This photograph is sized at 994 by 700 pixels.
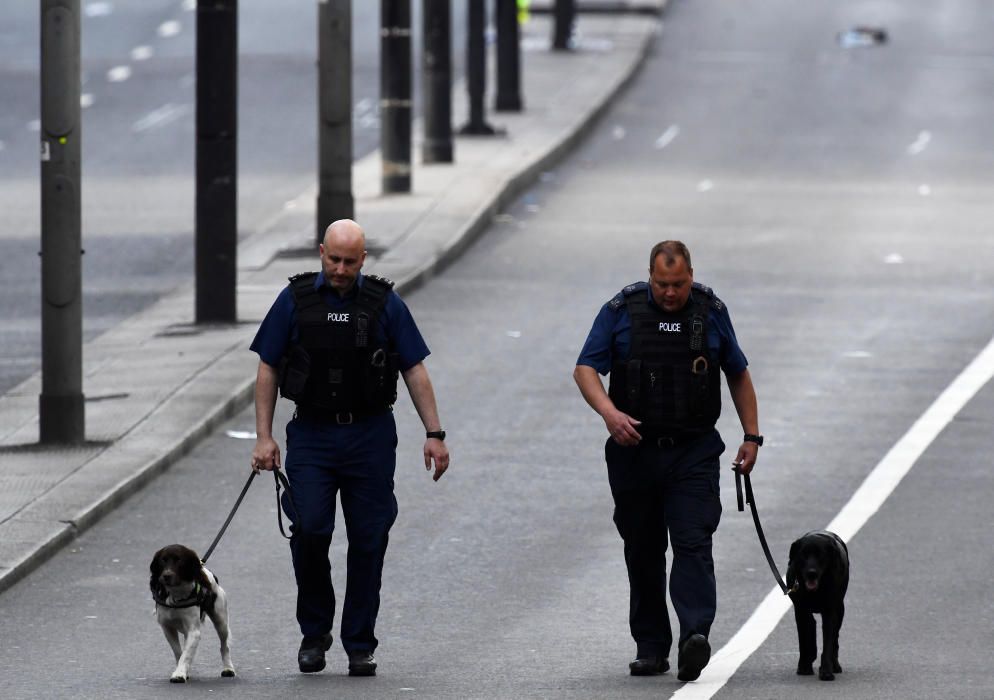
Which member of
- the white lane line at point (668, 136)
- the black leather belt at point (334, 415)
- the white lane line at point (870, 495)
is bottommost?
the white lane line at point (870, 495)

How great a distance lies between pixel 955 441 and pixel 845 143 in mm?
21060

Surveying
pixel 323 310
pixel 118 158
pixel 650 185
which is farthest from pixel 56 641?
pixel 118 158

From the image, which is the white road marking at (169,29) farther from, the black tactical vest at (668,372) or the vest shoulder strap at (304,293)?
the black tactical vest at (668,372)

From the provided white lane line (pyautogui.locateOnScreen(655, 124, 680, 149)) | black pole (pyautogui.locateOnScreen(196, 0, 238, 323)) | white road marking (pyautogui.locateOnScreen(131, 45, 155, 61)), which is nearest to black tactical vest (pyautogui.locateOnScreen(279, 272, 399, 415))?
black pole (pyautogui.locateOnScreen(196, 0, 238, 323))

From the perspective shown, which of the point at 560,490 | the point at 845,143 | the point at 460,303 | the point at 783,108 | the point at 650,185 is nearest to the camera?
the point at 560,490

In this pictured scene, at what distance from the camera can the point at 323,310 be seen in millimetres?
9719

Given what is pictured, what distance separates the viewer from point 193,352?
60.0 ft

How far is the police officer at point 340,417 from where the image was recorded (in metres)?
9.68

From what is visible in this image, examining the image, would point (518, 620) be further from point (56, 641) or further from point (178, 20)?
point (178, 20)

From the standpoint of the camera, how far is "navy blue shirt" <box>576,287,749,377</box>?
9.79 meters

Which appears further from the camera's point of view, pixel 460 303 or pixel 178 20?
pixel 178 20

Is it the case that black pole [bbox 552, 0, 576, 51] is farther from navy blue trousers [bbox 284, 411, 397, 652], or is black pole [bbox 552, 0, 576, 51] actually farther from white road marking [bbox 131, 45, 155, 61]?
navy blue trousers [bbox 284, 411, 397, 652]

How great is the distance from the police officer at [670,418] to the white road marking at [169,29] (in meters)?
42.7

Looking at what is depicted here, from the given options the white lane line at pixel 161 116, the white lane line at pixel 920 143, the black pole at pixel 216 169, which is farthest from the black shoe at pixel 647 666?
the white lane line at pixel 161 116
